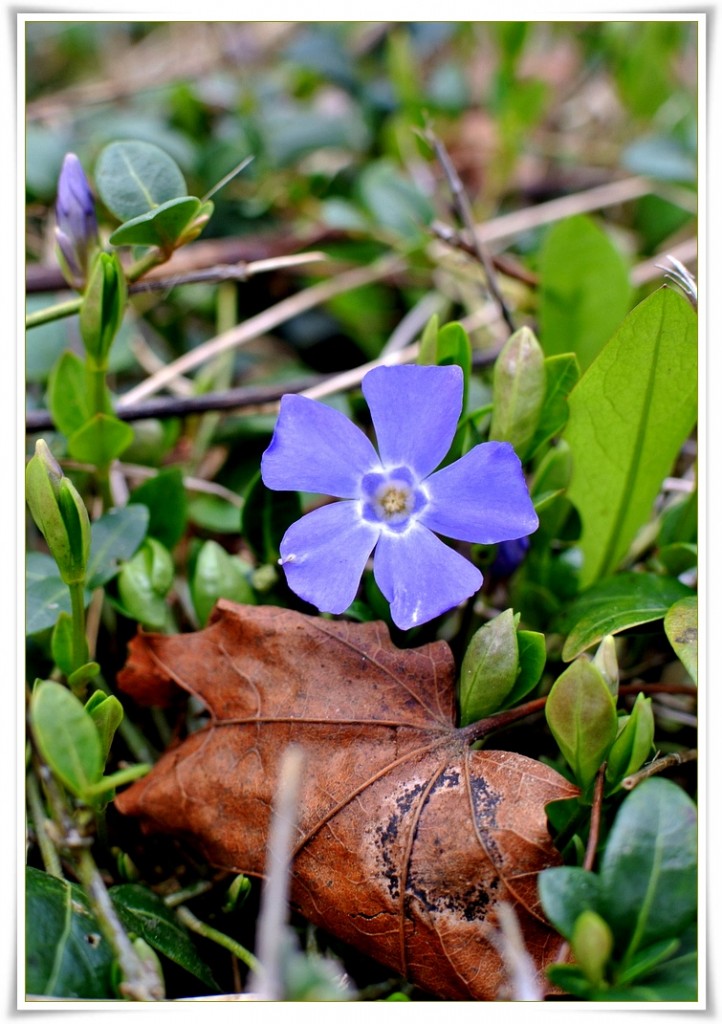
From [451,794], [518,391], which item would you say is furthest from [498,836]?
[518,391]

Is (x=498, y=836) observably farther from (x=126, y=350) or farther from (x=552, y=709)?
(x=126, y=350)

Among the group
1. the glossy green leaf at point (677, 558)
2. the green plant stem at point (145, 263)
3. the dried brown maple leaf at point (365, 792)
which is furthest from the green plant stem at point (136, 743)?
the glossy green leaf at point (677, 558)

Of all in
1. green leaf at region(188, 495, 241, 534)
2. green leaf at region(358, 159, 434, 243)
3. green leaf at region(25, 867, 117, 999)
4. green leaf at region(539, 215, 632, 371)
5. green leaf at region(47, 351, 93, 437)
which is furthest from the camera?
green leaf at region(358, 159, 434, 243)

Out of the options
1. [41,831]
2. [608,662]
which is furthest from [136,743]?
[608,662]

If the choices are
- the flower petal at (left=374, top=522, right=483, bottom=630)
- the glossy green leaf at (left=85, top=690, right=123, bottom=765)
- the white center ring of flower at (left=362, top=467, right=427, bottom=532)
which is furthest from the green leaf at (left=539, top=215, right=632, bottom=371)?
the glossy green leaf at (left=85, top=690, right=123, bottom=765)

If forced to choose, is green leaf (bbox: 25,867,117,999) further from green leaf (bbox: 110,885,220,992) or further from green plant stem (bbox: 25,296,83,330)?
green plant stem (bbox: 25,296,83,330)

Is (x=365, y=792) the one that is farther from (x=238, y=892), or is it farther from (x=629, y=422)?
(x=629, y=422)

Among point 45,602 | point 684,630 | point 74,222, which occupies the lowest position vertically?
point 684,630
